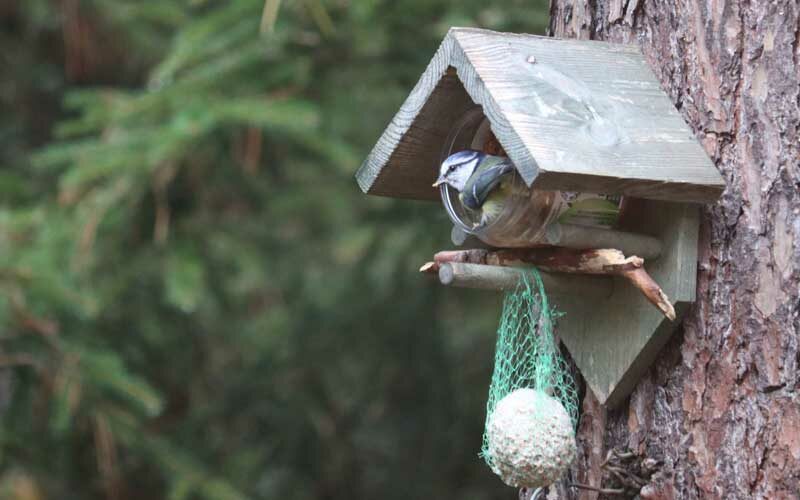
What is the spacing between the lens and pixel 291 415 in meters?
3.91

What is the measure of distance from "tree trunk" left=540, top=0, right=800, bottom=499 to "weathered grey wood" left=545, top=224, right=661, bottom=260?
0.08 m

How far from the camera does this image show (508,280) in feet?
5.18

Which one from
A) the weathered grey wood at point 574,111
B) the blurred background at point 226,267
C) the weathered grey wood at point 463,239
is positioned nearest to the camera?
the weathered grey wood at point 574,111

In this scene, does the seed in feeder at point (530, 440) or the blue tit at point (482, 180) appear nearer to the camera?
the seed in feeder at point (530, 440)

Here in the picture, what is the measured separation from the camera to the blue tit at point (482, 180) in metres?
1.58

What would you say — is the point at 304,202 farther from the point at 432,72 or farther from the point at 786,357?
the point at 786,357

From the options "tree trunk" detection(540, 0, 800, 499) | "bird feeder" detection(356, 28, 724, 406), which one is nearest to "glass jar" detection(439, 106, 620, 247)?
"bird feeder" detection(356, 28, 724, 406)

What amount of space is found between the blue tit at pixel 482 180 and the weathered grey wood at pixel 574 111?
116 millimetres

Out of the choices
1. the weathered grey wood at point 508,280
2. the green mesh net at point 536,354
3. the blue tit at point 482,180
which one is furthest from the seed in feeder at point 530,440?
the blue tit at point 482,180

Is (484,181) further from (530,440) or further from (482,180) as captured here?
(530,440)

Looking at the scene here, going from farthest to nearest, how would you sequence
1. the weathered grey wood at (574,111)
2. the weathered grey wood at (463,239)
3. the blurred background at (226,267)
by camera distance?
the blurred background at (226,267) < the weathered grey wood at (463,239) < the weathered grey wood at (574,111)

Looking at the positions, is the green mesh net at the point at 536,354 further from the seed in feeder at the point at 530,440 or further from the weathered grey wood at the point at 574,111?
the weathered grey wood at the point at 574,111

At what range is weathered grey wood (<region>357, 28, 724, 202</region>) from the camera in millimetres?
1413

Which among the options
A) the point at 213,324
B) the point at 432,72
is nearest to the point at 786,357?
the point at 432,72
